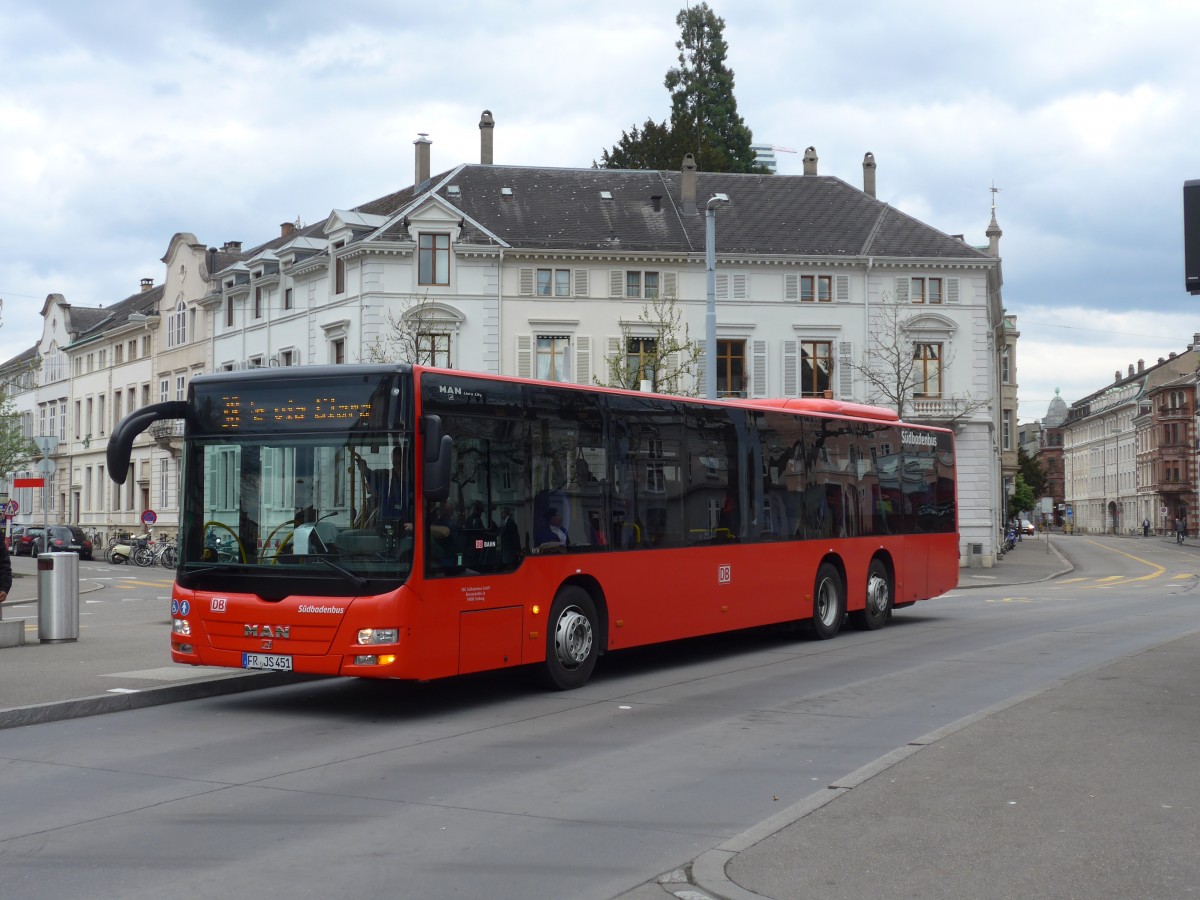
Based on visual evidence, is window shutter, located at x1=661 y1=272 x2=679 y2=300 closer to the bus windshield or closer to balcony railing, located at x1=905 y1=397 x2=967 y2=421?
balcony railing, located at x1=905 y1=397 x2=967 y2=421

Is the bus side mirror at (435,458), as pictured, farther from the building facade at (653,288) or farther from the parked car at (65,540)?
the parked car at (65,540)

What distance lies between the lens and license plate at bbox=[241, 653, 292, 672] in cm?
1124

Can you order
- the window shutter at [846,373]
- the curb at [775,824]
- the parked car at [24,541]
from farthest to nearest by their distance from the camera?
the parked car at [24,541] < the window shutter at [846,373] < the curb at [775,824]

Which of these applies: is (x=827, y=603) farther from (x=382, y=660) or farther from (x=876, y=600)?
(x=382, y=660)

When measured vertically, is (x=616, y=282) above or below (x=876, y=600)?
above

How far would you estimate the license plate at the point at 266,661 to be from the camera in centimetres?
1124

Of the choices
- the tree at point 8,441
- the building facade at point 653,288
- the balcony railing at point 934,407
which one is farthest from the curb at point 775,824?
the tree at point 8,441

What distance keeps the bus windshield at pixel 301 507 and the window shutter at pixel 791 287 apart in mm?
41196

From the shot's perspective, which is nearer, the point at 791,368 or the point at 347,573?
the point at 347,573

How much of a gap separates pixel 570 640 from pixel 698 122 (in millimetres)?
59693

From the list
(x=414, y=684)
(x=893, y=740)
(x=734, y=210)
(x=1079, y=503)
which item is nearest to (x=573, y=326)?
(x=734, y=210)

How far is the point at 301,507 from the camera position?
37.2 feet

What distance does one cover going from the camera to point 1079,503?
7210 inches

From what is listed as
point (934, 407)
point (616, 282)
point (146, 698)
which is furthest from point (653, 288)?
point (146, 698)
